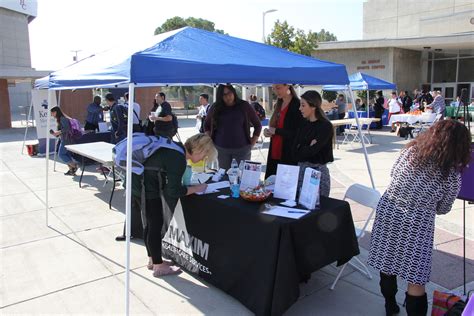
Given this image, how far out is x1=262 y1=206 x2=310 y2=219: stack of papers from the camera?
2.89 metres

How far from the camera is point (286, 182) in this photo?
3.29m

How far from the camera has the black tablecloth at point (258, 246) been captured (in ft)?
8.95

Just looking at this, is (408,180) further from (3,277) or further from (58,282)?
(3,277)

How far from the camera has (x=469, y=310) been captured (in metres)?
1.54

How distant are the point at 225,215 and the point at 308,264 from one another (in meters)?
0.71

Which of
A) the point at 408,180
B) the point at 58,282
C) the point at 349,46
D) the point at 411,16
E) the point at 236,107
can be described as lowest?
the point at 58,282

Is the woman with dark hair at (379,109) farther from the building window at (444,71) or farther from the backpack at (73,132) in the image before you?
the backpack at (73,132)

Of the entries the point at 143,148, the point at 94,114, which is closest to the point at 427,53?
the point at 94,114

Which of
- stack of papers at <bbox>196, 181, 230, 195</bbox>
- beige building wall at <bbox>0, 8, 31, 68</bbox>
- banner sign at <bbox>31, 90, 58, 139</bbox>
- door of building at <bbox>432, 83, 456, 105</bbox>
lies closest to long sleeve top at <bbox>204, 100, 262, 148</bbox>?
stack of papers at <bbox>196, 181, 230, 195</bbox>

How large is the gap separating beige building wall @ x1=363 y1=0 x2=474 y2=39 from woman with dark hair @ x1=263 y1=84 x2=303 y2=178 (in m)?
25.9

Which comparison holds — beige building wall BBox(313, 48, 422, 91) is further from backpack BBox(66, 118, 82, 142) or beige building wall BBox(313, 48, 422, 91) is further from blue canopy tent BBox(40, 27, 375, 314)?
blue canopy tent BBox(40, 27, 375, 314)

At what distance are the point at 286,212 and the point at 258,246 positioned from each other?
1.08 ft

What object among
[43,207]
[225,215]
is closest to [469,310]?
[225,215]

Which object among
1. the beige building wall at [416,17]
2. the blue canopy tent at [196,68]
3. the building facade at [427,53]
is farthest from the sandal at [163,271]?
the beige building wall at [416,17]
